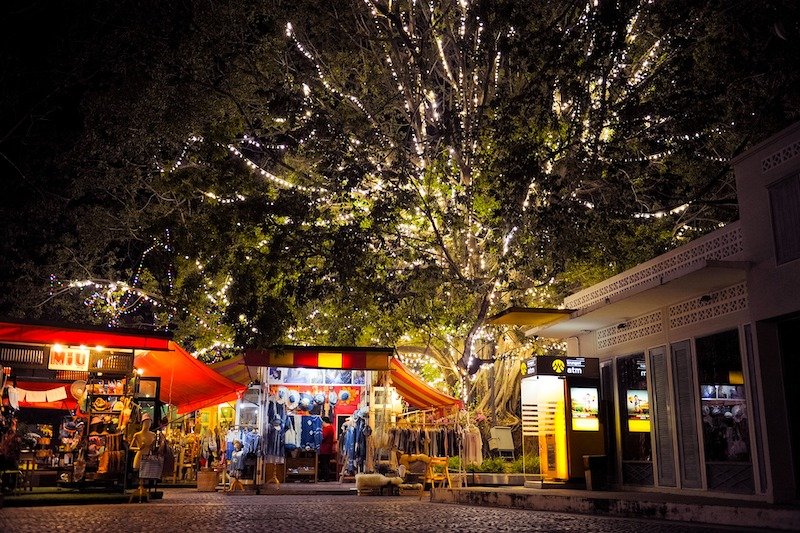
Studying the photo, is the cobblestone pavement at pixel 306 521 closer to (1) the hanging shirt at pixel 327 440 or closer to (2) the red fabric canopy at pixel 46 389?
(1) the hanging shirt at pixel 327 440

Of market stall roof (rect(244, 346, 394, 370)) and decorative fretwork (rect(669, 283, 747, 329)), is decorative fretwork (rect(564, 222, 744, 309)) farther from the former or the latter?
market stall roof (rect(244, 346, 394, 370))

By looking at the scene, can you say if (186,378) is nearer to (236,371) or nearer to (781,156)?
(236,371)

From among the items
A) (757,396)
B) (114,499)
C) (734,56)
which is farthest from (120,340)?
(734,56)

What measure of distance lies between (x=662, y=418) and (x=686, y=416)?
0.70 meters

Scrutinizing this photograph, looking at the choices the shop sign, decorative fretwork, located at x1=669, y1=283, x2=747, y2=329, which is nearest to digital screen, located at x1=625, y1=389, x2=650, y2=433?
decorative fretwork, located at x1=669, y1=283, x2=747, y2=329

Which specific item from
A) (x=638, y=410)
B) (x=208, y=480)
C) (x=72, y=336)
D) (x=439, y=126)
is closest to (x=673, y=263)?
(x=638, y=410)

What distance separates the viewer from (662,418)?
41.2 feet

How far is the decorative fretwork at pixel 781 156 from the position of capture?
30.1ft

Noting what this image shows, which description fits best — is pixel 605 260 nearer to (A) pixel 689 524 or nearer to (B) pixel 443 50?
(B) pixel 443 50

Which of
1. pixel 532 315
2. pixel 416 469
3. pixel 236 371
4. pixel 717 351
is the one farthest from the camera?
pixel 236 371

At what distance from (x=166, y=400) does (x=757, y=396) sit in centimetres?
1322

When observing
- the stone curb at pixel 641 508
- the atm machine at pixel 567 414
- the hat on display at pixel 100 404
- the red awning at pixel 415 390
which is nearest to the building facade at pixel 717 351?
the atm machine at pixel 567 414

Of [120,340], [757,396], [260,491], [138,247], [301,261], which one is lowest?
[260,491]

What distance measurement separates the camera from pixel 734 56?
45.4 feet
